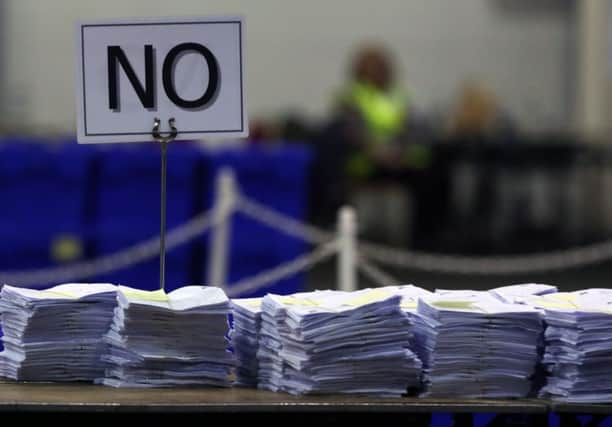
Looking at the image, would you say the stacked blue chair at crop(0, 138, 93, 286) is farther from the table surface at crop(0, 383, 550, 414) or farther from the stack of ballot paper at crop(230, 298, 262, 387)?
the table surface at crop(0, 383, 550, 414)

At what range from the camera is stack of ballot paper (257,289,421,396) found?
11.4ft

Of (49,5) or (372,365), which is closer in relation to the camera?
(372,365)

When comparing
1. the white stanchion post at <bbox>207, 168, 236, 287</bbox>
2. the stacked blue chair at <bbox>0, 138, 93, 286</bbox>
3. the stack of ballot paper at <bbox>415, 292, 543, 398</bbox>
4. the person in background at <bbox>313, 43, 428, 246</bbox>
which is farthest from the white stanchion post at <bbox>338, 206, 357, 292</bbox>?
the person in background at <bbox>313, 43, 428, 246</bbox>

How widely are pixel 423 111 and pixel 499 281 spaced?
5112mm

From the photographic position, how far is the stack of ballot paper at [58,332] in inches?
143

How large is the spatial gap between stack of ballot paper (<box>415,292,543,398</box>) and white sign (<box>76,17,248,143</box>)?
2.56ft

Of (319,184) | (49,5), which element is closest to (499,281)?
(319,184)

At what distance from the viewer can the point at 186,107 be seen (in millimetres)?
3854

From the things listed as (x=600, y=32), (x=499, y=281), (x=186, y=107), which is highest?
(x=600, y=32)

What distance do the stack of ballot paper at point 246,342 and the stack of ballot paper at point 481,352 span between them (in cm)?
44

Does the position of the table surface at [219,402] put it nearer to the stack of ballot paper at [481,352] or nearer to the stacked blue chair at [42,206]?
the stack of ballot paper at [481,352]

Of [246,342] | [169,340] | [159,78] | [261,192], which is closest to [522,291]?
[246,342]

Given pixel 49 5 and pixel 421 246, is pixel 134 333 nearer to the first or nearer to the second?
pixel 421 246

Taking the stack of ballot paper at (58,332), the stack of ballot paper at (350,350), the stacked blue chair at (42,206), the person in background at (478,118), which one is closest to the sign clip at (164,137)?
the stack of ballot paper at (58,332)
